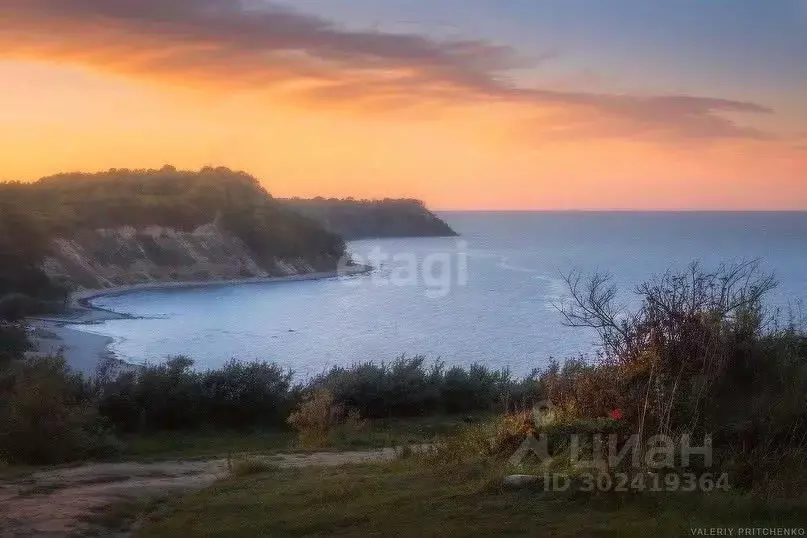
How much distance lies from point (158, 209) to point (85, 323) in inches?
1770

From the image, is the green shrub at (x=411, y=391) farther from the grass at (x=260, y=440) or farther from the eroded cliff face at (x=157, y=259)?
the eroded cliff face at (x=157, y=259)

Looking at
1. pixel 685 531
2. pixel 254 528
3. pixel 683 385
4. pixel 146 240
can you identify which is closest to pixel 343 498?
pixel 254 528

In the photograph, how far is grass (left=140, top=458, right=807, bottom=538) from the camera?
5918 millimetres

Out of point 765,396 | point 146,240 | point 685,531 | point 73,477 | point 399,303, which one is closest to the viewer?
point 685,531

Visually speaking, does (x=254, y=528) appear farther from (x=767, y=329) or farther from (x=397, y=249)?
(x=397, y=249)

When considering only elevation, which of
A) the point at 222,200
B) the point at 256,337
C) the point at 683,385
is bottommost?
the point at 256,337

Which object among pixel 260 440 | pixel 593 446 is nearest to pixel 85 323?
pixel 260 440

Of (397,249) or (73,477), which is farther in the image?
(397,249)

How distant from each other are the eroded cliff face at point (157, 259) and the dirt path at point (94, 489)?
6265 cm

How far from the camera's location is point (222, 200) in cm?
10638

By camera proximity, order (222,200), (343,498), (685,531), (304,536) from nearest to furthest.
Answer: (685,531)
(304,536)
(343,498)
(222,200)

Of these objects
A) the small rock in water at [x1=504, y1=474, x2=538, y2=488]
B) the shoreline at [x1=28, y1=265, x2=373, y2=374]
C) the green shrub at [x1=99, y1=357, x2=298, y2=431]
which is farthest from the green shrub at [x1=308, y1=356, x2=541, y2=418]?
the shoreline at [x1=28, y1=265, x2=373, y2=374]

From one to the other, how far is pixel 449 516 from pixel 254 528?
1.60 m

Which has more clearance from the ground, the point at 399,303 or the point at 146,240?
the point at 146,240
